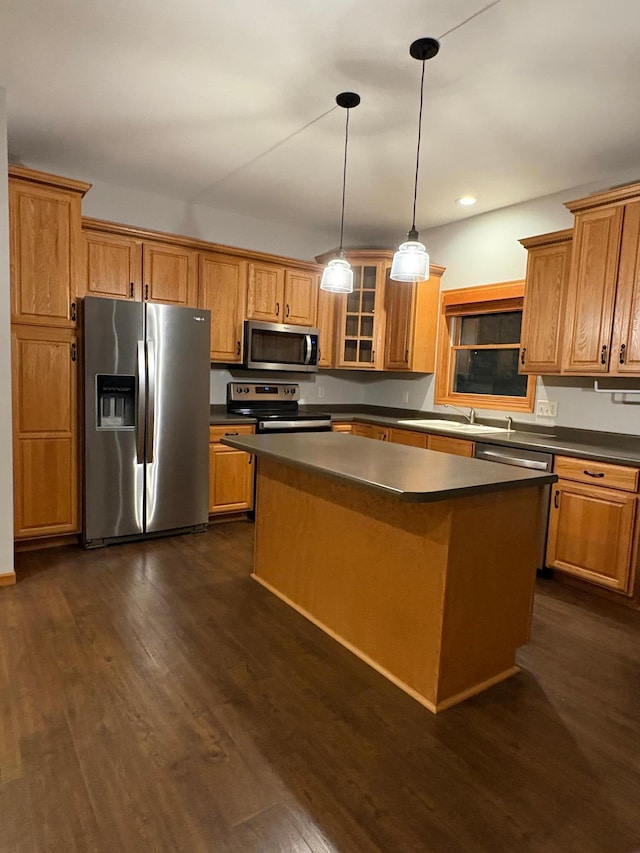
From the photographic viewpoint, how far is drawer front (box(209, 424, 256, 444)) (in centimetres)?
408

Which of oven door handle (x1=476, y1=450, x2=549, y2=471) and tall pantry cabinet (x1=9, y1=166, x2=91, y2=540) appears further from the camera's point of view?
oven door handle (x1=476, y1=450, x2=549, y2=471)

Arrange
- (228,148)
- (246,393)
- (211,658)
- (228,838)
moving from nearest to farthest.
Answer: (228,838)
(211,658)
(228,148)
(246,393)

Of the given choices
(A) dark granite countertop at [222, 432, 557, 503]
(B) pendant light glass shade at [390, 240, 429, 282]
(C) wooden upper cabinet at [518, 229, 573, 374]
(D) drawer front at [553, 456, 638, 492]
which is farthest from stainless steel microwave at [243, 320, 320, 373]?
(D) drawer front at [553, 456, 638, 492]

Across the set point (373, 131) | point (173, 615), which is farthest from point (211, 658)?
point (373, 131)

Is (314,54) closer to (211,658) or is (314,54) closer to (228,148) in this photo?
(228,148)

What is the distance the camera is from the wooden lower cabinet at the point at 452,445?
3.74 m

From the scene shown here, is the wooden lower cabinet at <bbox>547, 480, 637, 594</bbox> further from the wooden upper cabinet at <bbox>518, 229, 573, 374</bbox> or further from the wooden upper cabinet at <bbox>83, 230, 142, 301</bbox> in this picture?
the wooden upper cabinet at <bbox>83, 230, 142, 301</bbox>

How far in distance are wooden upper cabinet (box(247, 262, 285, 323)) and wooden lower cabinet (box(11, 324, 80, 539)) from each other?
157cm

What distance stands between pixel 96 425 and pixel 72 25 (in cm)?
218

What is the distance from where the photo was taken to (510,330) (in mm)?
4312

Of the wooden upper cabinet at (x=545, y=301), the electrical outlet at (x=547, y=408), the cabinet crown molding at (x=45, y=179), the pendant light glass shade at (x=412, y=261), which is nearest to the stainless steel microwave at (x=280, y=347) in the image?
the cabinet crown molding at (x=45, y=179)

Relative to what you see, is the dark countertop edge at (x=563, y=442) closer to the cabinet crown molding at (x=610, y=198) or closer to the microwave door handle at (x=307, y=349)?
the microwave door handle at (x=307, y=349)

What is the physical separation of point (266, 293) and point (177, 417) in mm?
1462

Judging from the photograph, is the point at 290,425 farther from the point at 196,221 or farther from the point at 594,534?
the point at 594,534
